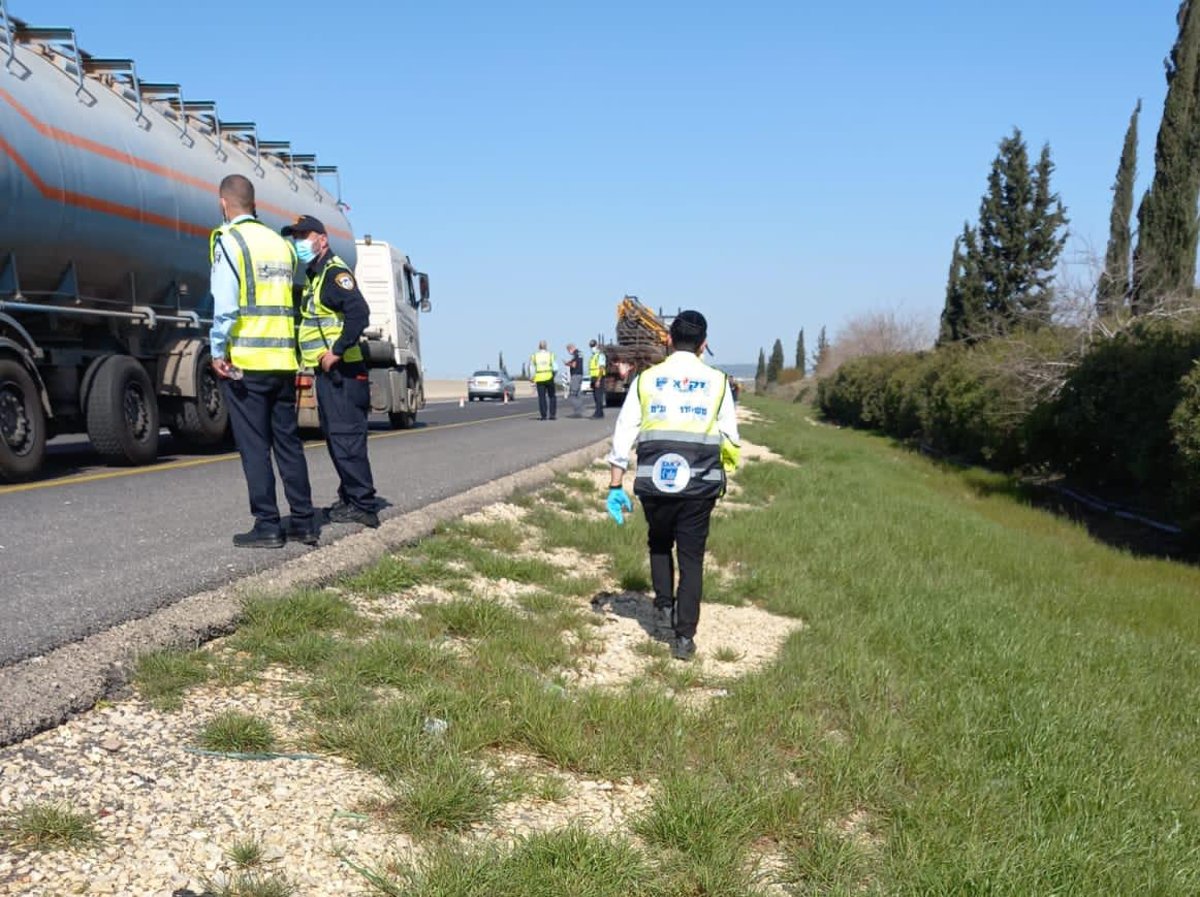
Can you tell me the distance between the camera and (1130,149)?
3194cm

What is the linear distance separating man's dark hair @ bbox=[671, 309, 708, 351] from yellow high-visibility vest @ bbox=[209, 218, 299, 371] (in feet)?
7.47

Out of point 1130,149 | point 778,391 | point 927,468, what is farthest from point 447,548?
point 778,391

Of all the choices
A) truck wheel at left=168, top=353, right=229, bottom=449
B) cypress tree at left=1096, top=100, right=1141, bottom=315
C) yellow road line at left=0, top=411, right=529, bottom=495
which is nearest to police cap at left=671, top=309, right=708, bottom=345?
yellow road line at left=0, top=411, right=529, bottom=495

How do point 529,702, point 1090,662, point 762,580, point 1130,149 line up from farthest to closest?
point 1130,149
point 762,580
point 1090,662
point 529,702

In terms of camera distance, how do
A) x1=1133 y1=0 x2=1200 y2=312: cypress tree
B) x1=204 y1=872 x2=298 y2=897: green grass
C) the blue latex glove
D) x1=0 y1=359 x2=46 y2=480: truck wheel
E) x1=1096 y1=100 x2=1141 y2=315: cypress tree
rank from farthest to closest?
1. x1=1096 y1=100 x2=1141 y2=315: cypress tree
2. x1=1133 y1=0 x2=1200 y2=312: cypress tree
3. x1=0 y1=359 x2=46 y2=480: truck wheel
4. the blue latex glove
5. x1=204 y1=872 x2=298 y2=897: green grass

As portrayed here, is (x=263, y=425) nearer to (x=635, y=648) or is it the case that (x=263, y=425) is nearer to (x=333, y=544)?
(x=333, y=544)

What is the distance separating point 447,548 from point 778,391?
83610mm

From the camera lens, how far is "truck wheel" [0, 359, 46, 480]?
8.39 meters

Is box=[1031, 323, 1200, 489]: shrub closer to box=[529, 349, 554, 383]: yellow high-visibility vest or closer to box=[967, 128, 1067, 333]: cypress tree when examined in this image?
box=[529, 349, 554, 383]: yellow high-visibility vest

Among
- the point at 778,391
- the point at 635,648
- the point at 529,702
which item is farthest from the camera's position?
the point at 778,391

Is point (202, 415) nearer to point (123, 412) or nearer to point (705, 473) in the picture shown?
point (123, 412)

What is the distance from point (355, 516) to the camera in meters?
6.40

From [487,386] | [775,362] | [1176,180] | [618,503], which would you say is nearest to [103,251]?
[618,503]

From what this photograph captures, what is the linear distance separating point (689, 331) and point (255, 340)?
249 cm
